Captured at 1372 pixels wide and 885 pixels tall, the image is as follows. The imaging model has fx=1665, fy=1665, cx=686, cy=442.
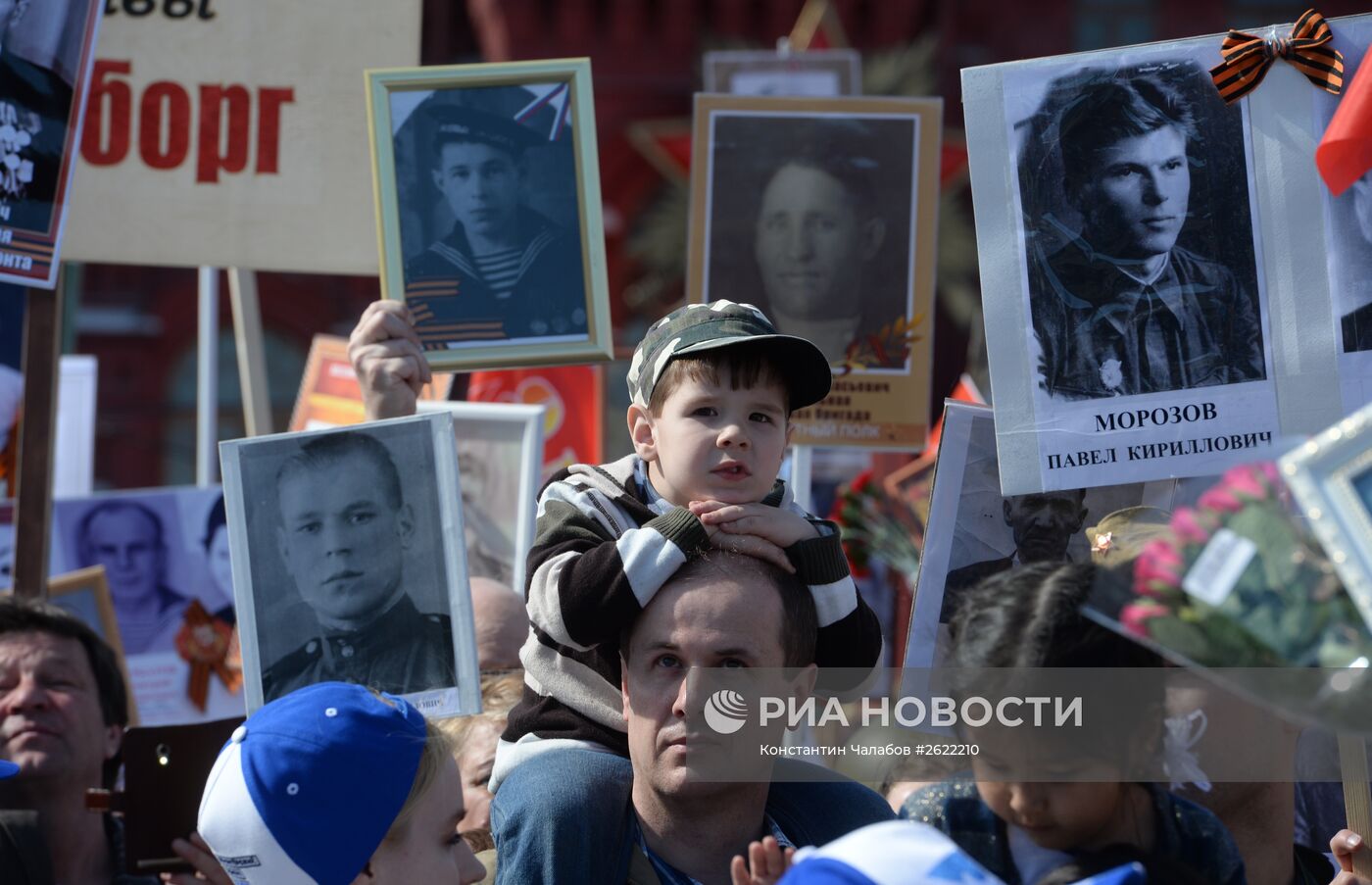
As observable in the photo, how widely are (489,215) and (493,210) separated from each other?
12 mm

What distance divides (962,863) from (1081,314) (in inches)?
44.5

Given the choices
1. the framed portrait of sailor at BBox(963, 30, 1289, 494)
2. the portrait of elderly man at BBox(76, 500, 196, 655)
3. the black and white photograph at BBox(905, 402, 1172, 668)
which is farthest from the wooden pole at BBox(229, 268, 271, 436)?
the framed portrait of sailor at BBox(963, 30, 1289, 494)

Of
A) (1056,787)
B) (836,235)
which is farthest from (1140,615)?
(836,235)

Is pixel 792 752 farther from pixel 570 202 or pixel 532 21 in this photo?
pixel 532 21

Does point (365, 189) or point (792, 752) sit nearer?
point (792, 752)

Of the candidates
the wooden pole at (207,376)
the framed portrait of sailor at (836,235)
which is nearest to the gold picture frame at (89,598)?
the wooden pole at (207,376)

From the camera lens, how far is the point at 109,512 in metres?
4.84

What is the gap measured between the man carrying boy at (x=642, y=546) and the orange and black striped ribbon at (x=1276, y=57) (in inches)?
26.7

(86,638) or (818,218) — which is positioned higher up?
(818,218)

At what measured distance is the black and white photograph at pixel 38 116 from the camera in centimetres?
279

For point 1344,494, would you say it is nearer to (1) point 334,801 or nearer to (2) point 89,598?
(1) point 334,801

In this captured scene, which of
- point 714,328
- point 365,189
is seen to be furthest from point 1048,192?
point 365,189

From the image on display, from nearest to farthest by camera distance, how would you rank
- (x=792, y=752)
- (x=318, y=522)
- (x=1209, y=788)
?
1. (x=1209, y=788)
2. (x=792, y=752)
3. (x=318, y=522)

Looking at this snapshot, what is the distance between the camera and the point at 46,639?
279 cm
